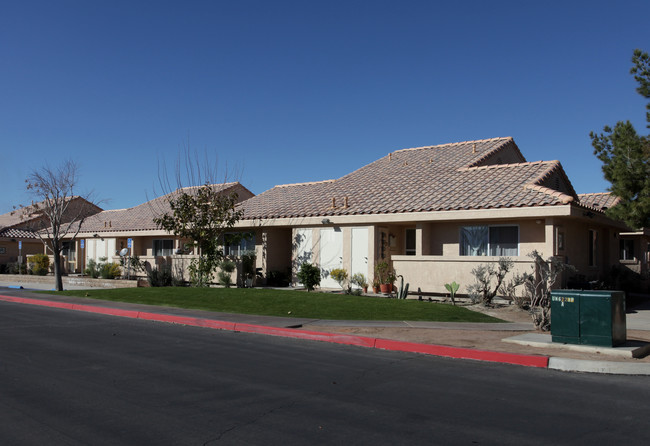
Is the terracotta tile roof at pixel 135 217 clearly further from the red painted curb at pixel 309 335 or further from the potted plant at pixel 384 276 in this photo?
the red painted curb at pixel 309 335

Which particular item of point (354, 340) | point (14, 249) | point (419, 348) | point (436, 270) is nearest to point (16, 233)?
point (14, 249)

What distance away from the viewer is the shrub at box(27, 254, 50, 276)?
118ft

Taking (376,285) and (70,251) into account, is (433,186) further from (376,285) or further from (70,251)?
(70,251)

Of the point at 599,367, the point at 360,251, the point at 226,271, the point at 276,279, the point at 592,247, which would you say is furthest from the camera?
the point at 276,279

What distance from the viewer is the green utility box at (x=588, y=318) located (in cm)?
970

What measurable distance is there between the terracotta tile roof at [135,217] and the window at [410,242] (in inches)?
493

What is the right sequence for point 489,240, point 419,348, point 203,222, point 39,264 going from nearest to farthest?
point 419,348 < point 489,240 < point 203,222 < point 39,264

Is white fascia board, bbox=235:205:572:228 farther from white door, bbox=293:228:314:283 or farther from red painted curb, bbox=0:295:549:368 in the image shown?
red painted curb, bbox=0:295:549:368

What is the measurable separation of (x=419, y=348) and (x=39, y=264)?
33.0 meters

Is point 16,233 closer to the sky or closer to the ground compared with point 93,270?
closer to the sky

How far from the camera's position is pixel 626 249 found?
26953mm

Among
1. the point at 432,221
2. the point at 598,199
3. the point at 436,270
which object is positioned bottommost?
the point at 436,270

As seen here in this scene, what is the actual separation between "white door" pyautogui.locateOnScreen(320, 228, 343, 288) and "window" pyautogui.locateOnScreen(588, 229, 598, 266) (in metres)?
9.53

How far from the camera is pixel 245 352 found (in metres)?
9.88
